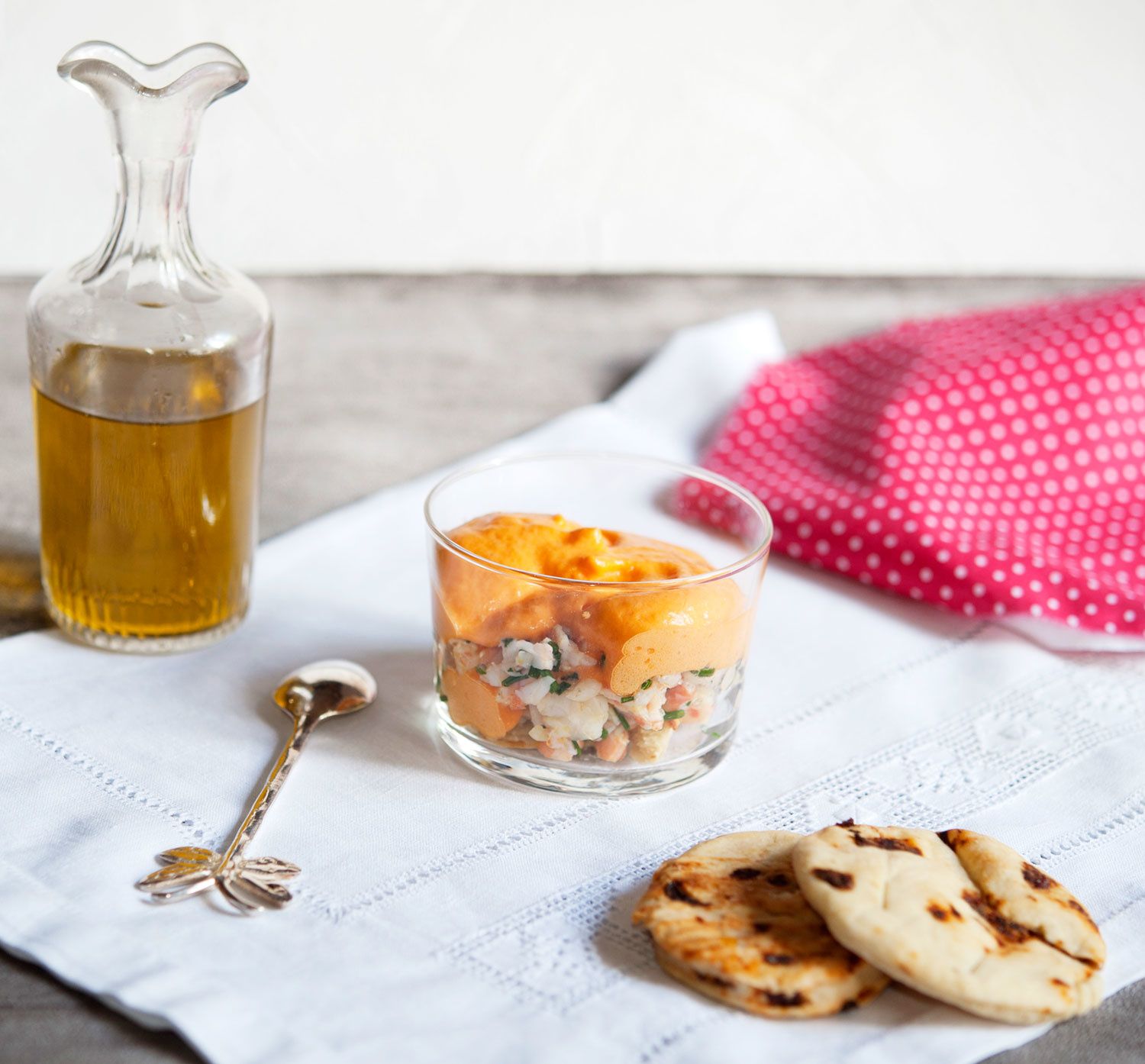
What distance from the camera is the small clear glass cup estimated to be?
70 cm

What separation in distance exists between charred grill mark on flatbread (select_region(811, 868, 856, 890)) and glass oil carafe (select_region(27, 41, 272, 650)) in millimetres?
463

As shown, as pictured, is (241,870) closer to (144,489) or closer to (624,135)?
(144,489)

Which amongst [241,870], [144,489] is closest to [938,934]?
[241,870]

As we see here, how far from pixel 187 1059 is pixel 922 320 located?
43.2 inches

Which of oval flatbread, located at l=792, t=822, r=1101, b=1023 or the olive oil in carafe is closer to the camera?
oval flatbread, located at l=792, t=822, r=1101, b=1023

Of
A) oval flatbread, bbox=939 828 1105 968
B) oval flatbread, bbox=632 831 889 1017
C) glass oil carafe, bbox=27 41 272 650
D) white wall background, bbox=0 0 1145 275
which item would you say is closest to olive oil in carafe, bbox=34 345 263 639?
glass oil carafe, bbox=27 41 272 650

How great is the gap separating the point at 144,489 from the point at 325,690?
0.56 feet

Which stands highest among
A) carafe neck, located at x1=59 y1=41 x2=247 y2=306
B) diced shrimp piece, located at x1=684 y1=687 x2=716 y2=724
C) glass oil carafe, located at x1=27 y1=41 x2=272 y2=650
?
carafe neck, located at x1=59 y1=41 x2=247 y2=306

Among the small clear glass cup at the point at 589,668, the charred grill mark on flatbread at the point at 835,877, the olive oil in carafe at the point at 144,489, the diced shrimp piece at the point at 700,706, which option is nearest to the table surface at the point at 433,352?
the olive oil in carafe at the point at 144,489

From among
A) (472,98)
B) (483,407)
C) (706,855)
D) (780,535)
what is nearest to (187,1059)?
(706,855)

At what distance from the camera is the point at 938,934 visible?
574mm

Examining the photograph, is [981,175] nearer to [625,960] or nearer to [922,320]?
[922,320]

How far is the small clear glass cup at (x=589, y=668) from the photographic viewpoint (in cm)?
70

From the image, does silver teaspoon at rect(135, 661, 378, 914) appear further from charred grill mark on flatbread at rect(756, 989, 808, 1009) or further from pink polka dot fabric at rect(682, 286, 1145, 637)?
pink polka dot fabric at rect(682, 286, 1145, 637)
